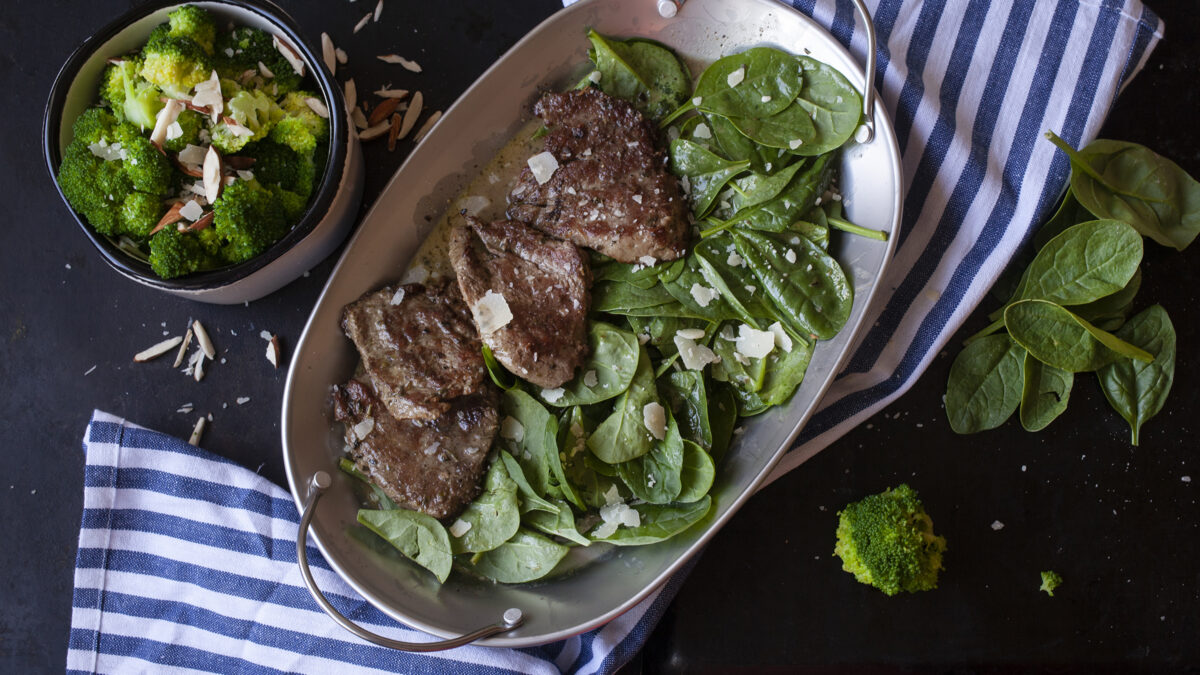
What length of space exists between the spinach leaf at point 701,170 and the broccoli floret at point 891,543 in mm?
1050

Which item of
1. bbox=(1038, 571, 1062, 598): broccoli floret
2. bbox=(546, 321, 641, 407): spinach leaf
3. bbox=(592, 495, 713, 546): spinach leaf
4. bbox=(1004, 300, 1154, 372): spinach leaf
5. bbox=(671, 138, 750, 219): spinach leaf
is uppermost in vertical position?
bbox=(671, 138, 750, 219): spinach leaf

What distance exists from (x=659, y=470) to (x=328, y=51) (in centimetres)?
164

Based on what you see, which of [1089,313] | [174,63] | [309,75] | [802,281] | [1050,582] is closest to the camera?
[174,63]

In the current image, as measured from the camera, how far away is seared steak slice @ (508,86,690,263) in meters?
2.23

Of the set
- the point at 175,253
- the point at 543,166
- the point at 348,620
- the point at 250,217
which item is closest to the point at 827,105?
the point at 543,166

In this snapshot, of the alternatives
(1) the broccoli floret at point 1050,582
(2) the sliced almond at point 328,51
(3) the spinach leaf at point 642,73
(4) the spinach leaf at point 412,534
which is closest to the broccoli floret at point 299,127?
(2) the sliced almond at point 328,51

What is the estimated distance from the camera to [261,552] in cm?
247

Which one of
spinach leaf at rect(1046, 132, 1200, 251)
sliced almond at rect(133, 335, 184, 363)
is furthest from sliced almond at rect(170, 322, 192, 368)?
spinach leaf at rect(1046, 132, 1200, 251)

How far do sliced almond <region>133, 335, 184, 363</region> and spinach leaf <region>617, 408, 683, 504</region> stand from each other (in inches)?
57.0

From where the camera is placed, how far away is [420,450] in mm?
2275

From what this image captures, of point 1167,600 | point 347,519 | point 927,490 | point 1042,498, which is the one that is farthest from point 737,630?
point 1167,600

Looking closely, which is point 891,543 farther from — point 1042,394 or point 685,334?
point 685,334

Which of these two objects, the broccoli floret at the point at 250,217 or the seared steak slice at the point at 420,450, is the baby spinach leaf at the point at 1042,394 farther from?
the broccoli floret at the point at 250,217

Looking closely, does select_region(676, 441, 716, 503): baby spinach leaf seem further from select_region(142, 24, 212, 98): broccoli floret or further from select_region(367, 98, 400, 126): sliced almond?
select_region(142, 24, 212, 98): broccoli floret
